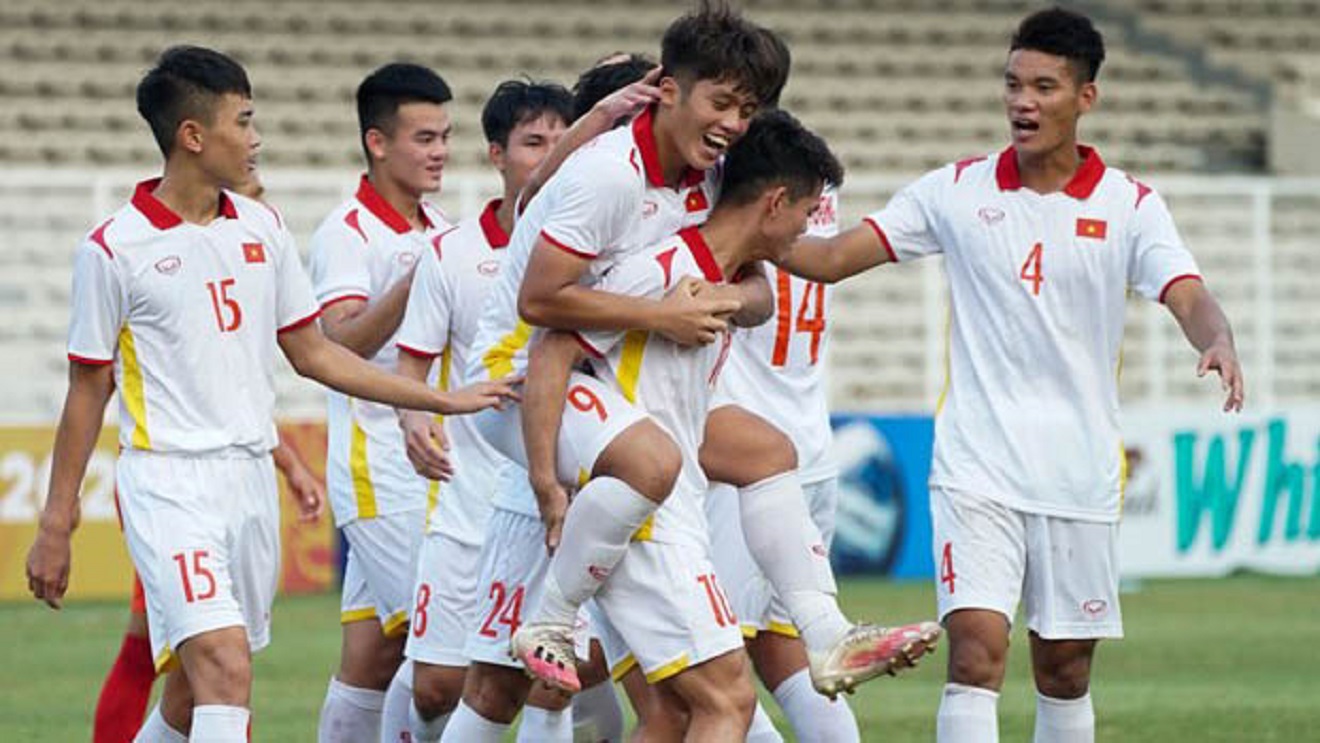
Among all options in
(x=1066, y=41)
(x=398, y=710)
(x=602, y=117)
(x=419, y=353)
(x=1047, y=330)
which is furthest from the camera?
(x=398, y=710)

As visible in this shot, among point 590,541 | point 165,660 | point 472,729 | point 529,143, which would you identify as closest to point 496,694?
point 472,729

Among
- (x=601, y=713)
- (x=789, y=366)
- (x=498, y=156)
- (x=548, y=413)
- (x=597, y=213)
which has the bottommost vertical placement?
(x=601, y=713)

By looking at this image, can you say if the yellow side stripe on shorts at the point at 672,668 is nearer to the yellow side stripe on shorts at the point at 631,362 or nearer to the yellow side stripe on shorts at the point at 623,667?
the yellow side stripe on shorts at the point at 623,667

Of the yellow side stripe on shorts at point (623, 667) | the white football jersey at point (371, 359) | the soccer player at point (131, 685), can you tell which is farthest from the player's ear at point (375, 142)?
the yellow side stripe on shorts at point (623, 667)

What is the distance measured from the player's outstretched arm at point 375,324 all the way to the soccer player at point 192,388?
916mm

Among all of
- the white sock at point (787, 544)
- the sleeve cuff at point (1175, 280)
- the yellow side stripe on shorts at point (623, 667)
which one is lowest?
the yellow side stripe on shorts at point (623, 667)

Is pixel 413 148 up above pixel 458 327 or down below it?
above

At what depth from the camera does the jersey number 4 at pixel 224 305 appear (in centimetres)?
789

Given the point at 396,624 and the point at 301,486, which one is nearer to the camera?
the point at 301,486

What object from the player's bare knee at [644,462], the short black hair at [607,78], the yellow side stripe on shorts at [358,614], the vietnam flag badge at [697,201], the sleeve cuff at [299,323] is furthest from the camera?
the yellow side stripe on shorts at [358,614]

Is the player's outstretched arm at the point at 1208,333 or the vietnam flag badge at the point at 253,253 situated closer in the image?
the player's outstretched arm at the point at 1208,333

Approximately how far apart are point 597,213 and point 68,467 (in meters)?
1.77

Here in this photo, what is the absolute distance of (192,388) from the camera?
25.8 feet

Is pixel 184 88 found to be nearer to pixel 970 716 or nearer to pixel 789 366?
pixel 789 366
